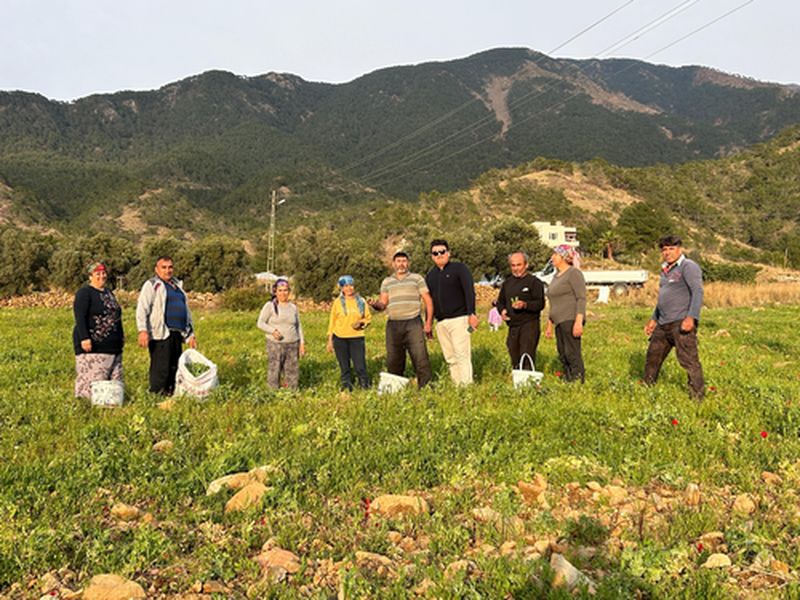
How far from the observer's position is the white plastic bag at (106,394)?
5996 millimetres

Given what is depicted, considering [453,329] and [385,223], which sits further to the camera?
[385,223]

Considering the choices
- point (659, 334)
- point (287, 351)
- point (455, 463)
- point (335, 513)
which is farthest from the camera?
point (287, 351)

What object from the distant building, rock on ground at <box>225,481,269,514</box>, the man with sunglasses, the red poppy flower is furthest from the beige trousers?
the distant building

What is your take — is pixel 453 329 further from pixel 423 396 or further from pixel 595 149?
pixel 595 149

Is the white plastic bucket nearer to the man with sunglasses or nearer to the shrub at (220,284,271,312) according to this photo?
the man with sunglasses

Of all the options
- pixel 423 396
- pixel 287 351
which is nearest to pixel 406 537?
pixel 423 396

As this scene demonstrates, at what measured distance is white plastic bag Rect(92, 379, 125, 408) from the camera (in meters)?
6.00

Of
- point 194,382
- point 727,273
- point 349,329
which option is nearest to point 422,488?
point 194,382

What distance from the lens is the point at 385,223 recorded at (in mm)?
70000

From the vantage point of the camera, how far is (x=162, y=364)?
682 centimetres

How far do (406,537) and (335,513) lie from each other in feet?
1.68

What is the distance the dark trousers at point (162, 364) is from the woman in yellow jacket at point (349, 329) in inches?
84.7

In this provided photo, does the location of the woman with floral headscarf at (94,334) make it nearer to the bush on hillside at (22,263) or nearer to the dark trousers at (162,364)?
the dark trousers at (162,364)

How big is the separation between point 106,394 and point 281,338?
229cm
